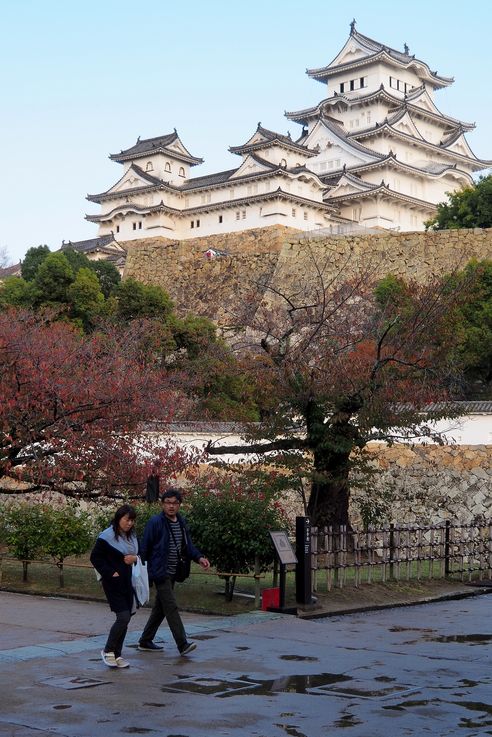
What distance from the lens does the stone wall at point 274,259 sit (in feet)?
139

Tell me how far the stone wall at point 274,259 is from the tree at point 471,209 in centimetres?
384

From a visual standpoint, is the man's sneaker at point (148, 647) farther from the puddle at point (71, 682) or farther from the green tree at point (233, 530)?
the green tree at point (233, 530)

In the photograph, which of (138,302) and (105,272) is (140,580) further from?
(105,272)

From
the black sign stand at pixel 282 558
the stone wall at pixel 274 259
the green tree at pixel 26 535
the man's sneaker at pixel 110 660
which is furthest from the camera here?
the stone wall at pixel 274 259

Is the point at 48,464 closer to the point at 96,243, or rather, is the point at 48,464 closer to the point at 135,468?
the point at 135,468

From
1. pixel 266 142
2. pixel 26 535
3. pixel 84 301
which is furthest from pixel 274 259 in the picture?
pixel 26 535

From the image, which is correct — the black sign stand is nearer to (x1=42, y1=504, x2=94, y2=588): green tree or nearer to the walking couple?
the walking couple

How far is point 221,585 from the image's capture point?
43.0 feet

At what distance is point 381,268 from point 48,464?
32.2 m

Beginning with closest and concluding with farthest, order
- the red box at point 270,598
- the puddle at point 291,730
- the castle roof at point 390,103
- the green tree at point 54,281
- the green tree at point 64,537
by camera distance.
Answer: the puddle at point 291,730 < the red box at point 270,598 < the green tree at point 64,537 < the green tree at point 54,281 < the castle roof at point 390,103

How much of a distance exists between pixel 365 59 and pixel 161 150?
1432cm

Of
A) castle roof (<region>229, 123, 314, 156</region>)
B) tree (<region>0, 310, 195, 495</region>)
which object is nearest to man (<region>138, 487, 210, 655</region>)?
tree (<region>0, 310, 195, 495</region>)

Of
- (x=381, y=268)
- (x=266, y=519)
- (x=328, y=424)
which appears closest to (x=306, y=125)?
(x=381, y=268)

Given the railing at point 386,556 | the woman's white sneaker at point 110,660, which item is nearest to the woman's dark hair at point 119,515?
the woman's white sneaker at point 110,660
